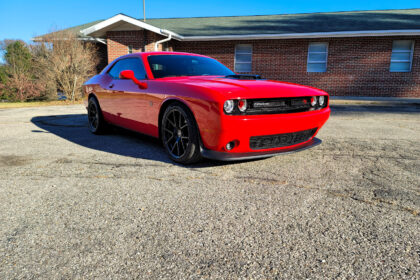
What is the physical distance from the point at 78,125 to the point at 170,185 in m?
4.61

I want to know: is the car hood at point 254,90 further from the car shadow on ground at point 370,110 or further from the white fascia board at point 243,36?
the white fascia board at point 243,36

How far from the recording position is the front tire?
3215 mm

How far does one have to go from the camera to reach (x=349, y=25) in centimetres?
1441

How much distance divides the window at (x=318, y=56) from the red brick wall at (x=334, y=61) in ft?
0.72

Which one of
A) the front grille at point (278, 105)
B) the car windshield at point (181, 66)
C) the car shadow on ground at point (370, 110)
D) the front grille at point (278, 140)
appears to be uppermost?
the car windshield at point (181, 66)

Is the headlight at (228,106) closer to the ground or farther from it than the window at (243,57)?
closer to the ground

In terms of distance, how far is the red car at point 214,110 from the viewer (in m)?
2.93

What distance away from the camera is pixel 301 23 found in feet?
52.2

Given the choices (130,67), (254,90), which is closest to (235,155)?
(254,90)

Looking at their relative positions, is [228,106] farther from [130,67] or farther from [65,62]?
[65,62]

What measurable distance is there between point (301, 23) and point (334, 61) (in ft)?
10.1

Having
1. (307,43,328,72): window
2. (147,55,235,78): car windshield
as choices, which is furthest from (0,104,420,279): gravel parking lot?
(307,43,328,72): window

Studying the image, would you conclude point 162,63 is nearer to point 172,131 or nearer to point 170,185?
point 172,131

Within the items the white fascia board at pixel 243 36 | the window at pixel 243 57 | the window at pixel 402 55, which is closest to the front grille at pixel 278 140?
the white fascia board at pixel 243 36
